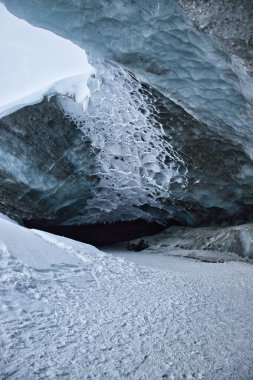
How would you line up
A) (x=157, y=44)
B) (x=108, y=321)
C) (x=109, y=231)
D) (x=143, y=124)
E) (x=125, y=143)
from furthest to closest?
(x=109, y=231) < (x=125, y=143) < (x=143, y=124) < (x=157, y=44) < (x=108, y=321)

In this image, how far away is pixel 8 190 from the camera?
4.36m

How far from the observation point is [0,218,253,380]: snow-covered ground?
0.98 m

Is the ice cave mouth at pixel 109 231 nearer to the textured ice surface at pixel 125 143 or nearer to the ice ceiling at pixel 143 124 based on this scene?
the ice ceiling at pixel 143 124

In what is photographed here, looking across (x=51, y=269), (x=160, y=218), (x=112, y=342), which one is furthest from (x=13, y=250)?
(x=160, y=218)

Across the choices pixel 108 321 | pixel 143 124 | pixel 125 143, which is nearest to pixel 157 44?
pixel 143 124

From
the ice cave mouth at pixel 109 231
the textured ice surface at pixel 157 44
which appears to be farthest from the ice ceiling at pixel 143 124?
the ice cave mouth at pixel 109 231

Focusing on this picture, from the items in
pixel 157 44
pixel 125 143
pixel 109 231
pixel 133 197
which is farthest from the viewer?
pixel 109 231

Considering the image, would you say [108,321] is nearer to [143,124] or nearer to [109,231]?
[143,124]

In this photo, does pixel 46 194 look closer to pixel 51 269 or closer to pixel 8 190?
pixel 8 190

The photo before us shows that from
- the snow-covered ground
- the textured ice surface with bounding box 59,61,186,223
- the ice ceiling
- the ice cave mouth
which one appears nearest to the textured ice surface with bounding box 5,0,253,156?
the ice ceiling

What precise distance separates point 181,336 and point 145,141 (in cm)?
297

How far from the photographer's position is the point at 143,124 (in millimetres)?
3756

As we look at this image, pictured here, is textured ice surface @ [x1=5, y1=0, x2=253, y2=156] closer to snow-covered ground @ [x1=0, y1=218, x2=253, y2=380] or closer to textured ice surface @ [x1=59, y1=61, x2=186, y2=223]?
A: textured ice surface @ [x1=59, y1=61, x2=186, y2=223]

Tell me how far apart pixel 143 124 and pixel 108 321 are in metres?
2.81
